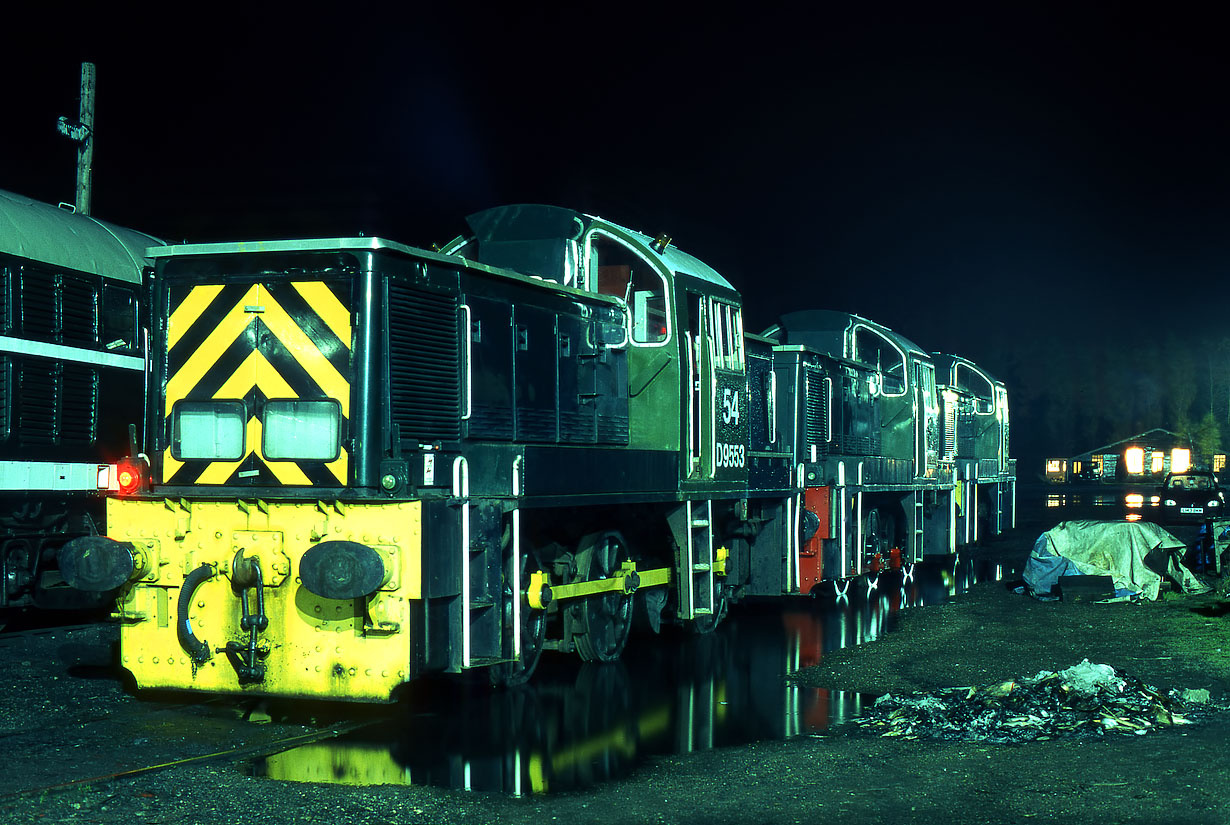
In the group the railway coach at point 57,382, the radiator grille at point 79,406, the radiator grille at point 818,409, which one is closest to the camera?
the railway coach at point 57,382

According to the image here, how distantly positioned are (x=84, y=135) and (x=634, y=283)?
12147 millimetres

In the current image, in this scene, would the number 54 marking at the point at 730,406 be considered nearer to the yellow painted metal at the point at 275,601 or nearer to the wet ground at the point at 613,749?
the wet ground at the point at 613,749

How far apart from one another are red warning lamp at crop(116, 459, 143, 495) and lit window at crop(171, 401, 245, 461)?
0.89ft

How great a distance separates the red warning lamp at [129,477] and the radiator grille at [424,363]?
188 centimetres

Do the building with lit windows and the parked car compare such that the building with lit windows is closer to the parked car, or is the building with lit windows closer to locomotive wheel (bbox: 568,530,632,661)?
the parked car

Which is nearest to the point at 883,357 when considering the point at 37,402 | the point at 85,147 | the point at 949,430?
the point at 949,430

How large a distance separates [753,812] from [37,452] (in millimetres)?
9040

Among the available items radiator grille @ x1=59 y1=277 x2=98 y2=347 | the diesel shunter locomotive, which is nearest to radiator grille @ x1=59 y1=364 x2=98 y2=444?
radiator grille @ x1=59 y1=277 x2=98 y2=347

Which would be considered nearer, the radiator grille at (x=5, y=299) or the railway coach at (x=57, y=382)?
the radiator grille at (x=5, y=299)

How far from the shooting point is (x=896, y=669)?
1109cm

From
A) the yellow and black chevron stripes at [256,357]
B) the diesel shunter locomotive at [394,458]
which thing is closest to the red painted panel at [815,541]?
the diesel shunter locomotive at [394,458]

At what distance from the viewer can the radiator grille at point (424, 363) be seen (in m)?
9.01

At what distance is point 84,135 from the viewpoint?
20.7 metres

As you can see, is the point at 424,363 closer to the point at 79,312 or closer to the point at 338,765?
the point at 338,765
